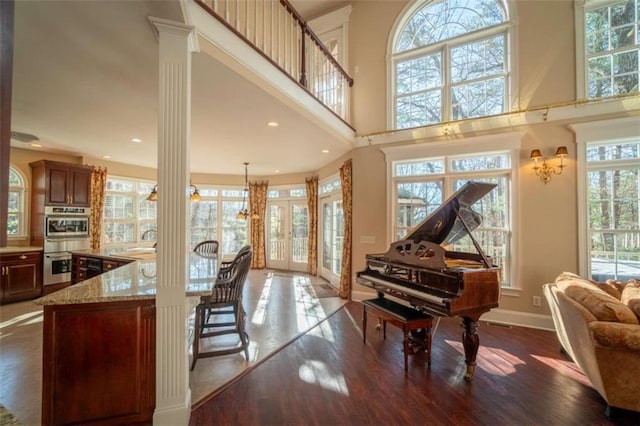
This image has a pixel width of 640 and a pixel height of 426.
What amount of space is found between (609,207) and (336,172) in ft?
13.8

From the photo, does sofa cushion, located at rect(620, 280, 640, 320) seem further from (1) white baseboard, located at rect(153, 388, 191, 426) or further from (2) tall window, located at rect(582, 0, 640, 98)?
(1) white baseboard, located at rect(153, 388, 191, 426)

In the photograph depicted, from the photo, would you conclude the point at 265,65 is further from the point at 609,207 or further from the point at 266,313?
the point at 609,207

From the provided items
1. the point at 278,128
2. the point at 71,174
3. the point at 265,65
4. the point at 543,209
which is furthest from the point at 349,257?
the point at 71,174

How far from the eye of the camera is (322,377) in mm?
2465

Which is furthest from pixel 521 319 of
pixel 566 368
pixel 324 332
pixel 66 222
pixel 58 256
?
pixel 66 222

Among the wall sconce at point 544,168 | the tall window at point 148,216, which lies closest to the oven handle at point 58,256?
the tall window at point 148,216

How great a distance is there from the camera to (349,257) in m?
5.00

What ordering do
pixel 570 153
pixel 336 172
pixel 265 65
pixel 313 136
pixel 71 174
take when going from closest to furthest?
pixel 265 65, pixel 570 153, pixel 313 136, pixel 71 174, pixel 336 172

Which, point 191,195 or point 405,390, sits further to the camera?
point 191,195

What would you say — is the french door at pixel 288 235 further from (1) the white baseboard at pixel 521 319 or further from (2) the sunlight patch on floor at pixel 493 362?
(2) the sunlight patch on floor at pixel 493 362

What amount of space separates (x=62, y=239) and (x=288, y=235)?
4813mm

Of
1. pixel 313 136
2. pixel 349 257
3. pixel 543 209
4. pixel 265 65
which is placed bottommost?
pixel 349 257

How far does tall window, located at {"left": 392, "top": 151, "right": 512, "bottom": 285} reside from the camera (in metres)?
3.94

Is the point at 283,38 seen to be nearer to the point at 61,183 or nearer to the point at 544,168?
the point at 544,168
